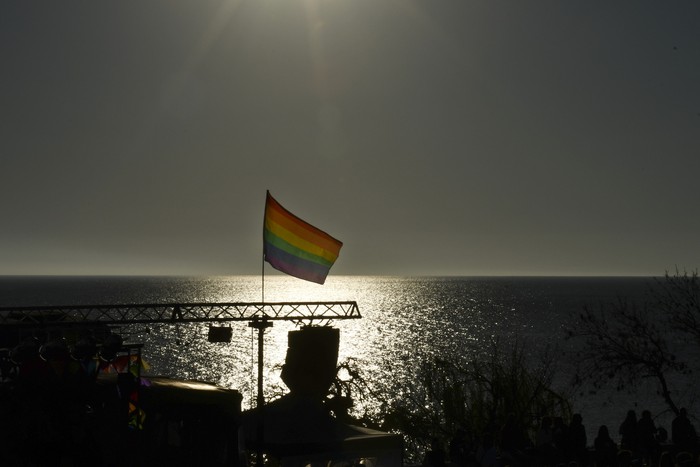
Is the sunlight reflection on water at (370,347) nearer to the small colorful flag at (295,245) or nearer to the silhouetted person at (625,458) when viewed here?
the small colorful flag at (295,245)

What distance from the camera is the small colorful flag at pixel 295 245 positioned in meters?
21.5

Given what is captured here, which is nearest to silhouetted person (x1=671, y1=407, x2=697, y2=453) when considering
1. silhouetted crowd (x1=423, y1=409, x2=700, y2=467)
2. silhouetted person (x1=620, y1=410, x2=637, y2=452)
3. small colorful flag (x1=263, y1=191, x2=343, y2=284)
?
silhouetted crowd (x1=423, y1=409, x2=700, y2=467)

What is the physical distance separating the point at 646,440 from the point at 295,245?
1014 cm

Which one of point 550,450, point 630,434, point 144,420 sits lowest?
point 550,450

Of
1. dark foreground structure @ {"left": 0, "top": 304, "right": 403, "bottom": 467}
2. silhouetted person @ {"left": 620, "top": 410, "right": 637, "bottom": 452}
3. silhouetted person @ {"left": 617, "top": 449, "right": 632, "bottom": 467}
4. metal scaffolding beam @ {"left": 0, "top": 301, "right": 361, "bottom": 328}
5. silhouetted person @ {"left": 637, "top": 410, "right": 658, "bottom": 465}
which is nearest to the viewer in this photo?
dark foreground structure @ {"left": 0, "top": 304, "right": 403, "bottom": 467}

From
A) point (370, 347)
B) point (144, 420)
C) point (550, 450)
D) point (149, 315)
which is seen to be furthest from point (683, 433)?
point (370, 347)

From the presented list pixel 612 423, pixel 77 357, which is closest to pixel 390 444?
pixel 77 357

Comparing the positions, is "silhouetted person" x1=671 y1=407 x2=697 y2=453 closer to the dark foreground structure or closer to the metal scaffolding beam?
the dark foreground structure

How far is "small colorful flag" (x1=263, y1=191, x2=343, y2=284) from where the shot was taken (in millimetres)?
21547

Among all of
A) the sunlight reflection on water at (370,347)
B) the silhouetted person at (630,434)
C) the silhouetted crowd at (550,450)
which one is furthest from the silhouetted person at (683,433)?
the sunlight reflection on water at (370,347)

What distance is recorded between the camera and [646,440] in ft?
63.1

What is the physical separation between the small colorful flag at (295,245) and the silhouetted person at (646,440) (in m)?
8.89

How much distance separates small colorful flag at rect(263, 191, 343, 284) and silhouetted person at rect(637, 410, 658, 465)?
8.89 m

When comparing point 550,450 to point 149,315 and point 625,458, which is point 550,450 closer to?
point 625,458
